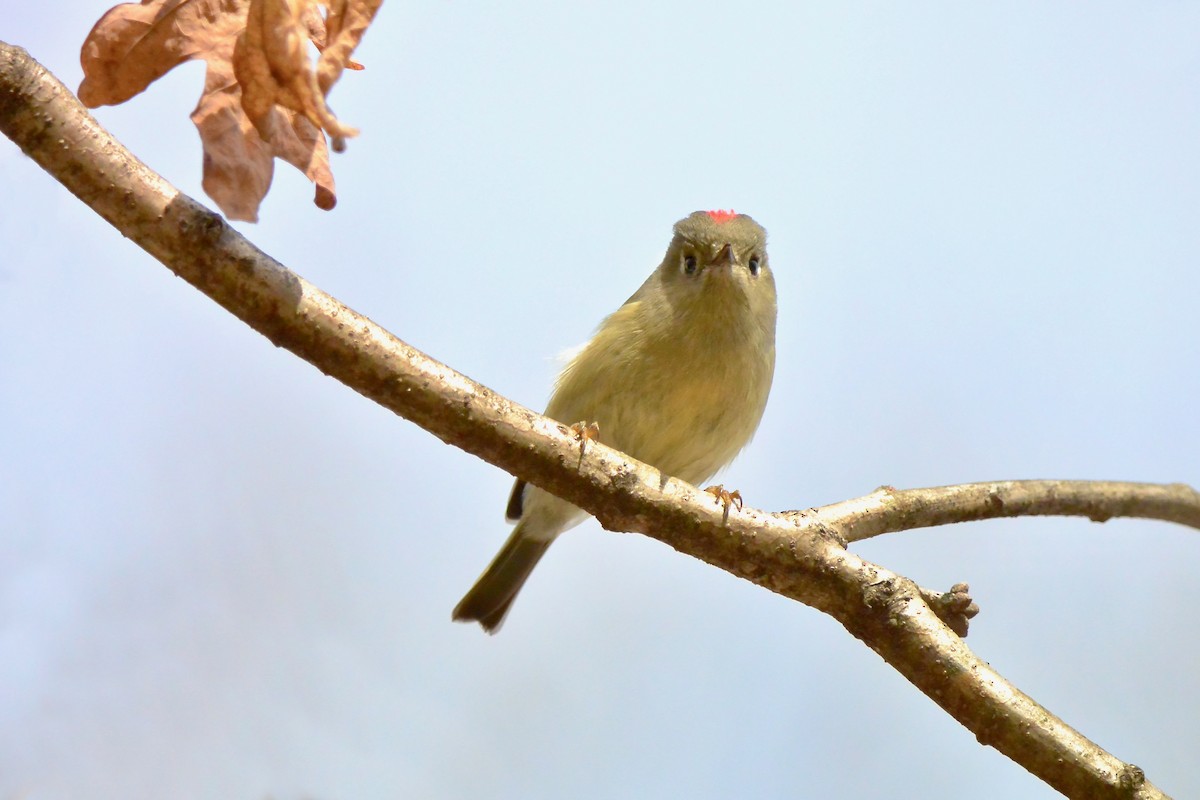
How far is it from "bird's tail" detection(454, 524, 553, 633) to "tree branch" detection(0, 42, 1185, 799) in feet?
4.99

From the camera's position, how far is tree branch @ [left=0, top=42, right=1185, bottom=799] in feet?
5.76

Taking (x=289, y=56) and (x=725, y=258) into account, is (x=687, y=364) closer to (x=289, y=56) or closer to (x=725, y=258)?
(x=725, y=258)

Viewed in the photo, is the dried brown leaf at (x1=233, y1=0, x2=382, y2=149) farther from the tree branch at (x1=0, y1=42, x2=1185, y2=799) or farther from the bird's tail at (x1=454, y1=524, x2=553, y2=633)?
the bird's tail at (x1=454, y1=524, x2=553, y2=633)

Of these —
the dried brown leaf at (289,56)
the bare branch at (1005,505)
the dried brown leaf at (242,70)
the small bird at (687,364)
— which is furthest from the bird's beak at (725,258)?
the dried brown leaf at (289,56)

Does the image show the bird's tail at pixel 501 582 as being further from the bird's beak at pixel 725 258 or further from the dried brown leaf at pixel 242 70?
the dried brown leaf at pixel 242 70

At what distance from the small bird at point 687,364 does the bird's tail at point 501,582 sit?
295 millimetres

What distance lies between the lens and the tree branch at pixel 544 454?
175 centimetres

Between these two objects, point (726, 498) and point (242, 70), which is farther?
point (726, 498)

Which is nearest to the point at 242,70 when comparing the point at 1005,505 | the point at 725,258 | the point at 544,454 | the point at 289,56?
the point at 289,56

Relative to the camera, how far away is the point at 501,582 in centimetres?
373

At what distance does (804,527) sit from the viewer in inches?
88.7

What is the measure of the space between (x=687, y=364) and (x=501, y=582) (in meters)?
1.10

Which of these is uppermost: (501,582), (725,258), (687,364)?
(725,258)

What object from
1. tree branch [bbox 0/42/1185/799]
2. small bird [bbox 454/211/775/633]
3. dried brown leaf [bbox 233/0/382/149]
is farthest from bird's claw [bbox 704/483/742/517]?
dried brown leaf [bbox 233/0/382/149]
